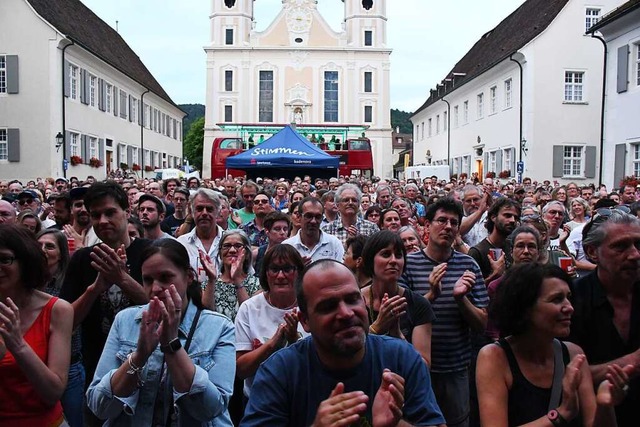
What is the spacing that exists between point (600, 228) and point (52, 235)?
387cm

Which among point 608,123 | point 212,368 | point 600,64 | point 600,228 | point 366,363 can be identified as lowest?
point 212,368

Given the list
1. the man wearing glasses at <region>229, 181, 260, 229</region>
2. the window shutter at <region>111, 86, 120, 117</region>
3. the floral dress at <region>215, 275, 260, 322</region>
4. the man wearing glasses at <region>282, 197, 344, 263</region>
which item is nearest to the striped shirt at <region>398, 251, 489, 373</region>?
the floral dress at <region>215, 275, 260, 322</region>

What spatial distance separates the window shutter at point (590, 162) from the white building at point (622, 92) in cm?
705

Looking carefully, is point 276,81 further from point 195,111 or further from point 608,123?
point 195,111

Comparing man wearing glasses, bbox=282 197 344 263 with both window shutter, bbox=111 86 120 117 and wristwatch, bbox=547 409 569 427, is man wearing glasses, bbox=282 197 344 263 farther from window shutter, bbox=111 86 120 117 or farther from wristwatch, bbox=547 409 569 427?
window shutter, bbox=111 86 120 117

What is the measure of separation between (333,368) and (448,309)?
2.37m

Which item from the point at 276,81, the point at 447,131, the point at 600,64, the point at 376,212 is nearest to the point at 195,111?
the point at 276,81

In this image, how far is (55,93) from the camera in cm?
2934

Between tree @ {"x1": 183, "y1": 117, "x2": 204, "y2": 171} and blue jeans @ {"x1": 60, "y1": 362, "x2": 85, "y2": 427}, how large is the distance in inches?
3516

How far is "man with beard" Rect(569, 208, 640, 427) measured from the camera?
3570 millimetres

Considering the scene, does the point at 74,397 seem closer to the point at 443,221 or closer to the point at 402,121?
the point at 443,221

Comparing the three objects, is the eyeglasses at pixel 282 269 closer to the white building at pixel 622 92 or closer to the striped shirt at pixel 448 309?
the striped shirt at pixel 448 309

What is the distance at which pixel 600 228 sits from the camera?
3.92 metres

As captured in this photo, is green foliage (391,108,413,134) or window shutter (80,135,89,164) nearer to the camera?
window shutter (80,135,89,164)
